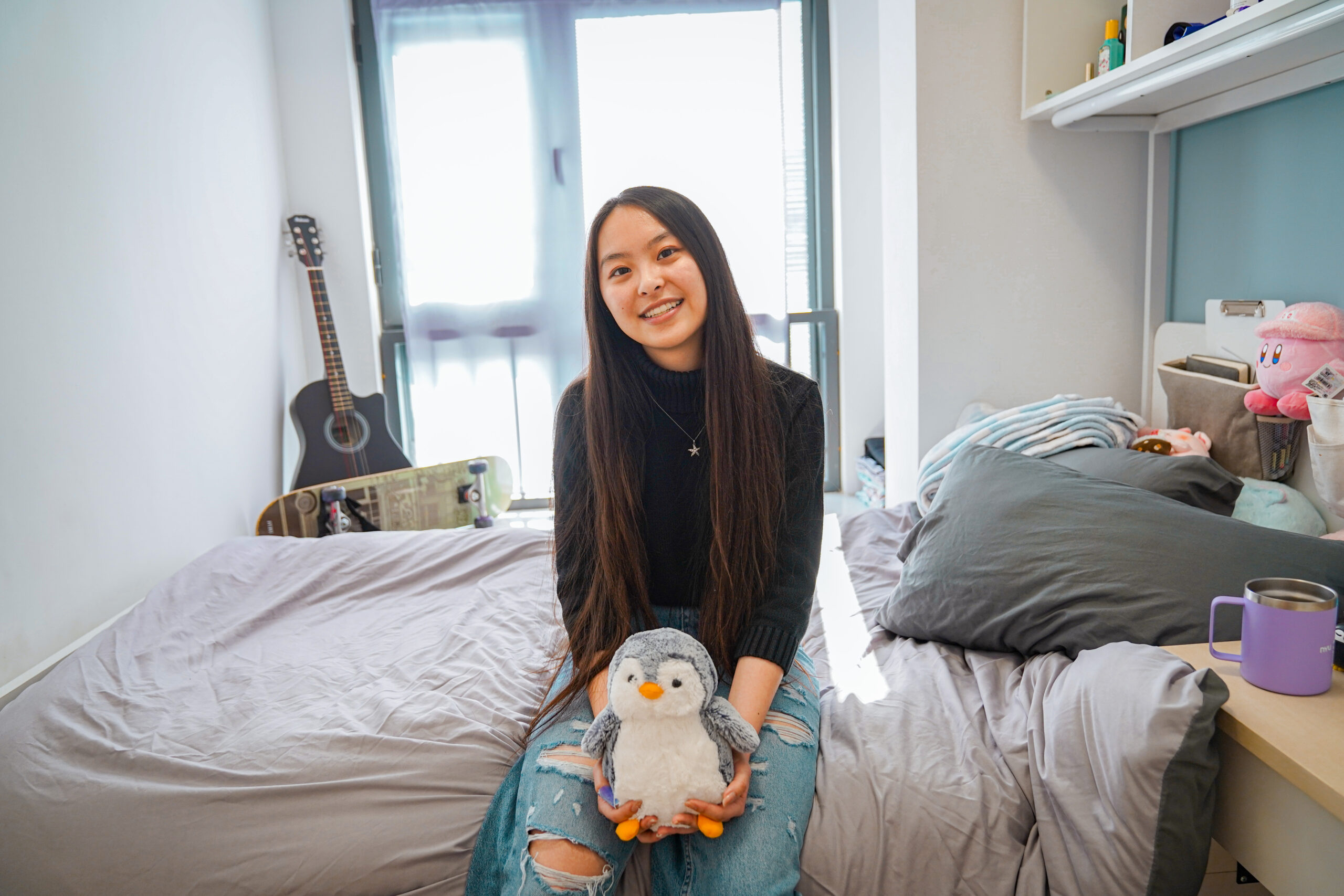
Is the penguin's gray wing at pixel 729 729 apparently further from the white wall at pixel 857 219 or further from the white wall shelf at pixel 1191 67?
the white wall at pixel 857 219

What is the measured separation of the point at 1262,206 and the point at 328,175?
2.74m

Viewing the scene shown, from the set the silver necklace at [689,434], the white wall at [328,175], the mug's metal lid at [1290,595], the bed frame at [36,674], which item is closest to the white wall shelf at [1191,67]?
the mug's metal lid at [1290,595]

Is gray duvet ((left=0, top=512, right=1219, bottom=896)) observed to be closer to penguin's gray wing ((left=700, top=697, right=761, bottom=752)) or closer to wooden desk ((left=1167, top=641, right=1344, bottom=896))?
wooden desk ((left=1167, top=641, right=1344, bottom=896))

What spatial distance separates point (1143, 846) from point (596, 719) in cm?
58

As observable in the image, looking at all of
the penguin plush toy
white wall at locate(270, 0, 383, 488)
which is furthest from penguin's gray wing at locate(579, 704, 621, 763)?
white wall at locate(270, 0, 383, 488)

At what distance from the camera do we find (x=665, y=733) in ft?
3.11

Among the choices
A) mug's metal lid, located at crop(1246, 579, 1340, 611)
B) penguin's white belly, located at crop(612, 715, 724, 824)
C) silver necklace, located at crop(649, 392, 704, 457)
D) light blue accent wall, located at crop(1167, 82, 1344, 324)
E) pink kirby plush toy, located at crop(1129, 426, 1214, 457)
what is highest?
light blue accent wall, located at crop(1167, 82, 1344, 324)

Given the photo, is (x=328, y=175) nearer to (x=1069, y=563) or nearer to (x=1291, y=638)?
(x=1069, y=563)

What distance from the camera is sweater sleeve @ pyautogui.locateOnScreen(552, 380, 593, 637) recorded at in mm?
1256

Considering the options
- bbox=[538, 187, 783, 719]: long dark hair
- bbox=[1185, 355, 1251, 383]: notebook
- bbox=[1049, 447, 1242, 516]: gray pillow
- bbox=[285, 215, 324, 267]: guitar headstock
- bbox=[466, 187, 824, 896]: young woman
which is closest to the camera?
bbox=[466, 187, 824, 896]: young woman

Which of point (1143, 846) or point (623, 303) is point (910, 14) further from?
point (1143, 846)

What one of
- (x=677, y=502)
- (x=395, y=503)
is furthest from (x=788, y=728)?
(x=395, y=503)

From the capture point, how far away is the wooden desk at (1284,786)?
73 centimetres

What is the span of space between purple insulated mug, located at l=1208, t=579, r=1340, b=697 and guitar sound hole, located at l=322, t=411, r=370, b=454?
8.23 ft
